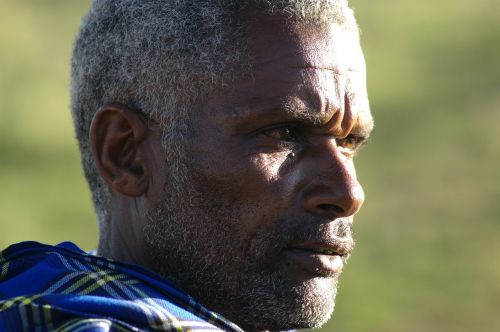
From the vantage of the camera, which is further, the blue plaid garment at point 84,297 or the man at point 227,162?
the man at point 227,162

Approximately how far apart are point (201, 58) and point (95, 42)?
0.48 meters

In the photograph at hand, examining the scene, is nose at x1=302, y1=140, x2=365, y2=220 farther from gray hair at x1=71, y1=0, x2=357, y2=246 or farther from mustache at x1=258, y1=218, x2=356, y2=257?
gray hair at x1=71, y1=0, x2=357, y2=246

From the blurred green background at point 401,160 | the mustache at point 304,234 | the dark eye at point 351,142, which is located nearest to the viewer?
the mustache at point 304,234

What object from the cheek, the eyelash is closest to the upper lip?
the cheek

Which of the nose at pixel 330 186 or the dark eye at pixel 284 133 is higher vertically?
the dark eye at pixel 284 133

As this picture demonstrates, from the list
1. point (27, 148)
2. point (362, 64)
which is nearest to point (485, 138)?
point (27, 148)

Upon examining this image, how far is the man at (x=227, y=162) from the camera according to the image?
3.26 m

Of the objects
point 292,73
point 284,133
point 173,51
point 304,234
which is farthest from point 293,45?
point 304,234

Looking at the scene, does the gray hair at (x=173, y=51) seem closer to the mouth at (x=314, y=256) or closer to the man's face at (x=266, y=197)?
the man's face at (x=266, y=197)

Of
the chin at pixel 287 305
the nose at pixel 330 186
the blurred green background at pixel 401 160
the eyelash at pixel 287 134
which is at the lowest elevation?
the chin at pixel 287 305

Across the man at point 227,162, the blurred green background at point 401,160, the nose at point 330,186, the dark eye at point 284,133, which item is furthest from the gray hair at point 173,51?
the blurred green background at point 401,160

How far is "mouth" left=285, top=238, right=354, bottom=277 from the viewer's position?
3264 millimetres

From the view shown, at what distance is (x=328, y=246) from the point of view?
10.8 feet

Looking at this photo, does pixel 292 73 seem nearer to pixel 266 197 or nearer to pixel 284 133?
pixel 284 133
